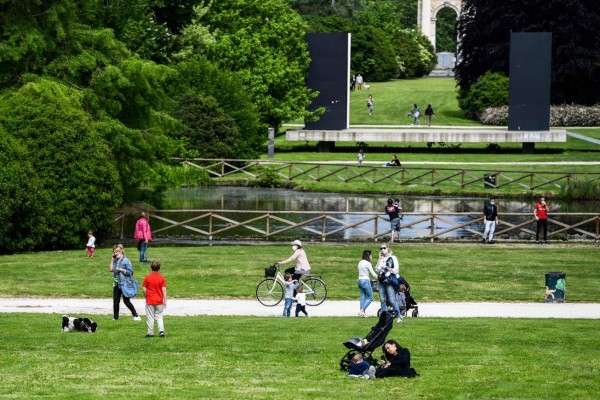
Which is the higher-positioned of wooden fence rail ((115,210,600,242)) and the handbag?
the handbag

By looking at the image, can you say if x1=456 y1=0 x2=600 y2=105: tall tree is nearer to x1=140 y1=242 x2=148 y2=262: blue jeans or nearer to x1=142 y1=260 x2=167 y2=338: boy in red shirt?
x1=140 y1=242 x2=148 y2=262: blue jeans

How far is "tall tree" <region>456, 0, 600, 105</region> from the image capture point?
8706 cm

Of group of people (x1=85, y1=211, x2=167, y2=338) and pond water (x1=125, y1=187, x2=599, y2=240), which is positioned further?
pond water (x1=125, y1=187, x2=599, y2=240)

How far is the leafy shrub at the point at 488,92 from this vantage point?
90062 mm

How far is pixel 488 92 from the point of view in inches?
3580

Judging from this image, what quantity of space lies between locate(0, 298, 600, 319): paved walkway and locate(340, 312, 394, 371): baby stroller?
663 centimetres

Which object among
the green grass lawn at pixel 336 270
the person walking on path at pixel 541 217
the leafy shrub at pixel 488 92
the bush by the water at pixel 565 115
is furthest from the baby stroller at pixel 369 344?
the leafy shrub at pixel 488 92

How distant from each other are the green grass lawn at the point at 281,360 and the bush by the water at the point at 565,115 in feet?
209

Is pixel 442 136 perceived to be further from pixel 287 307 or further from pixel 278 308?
pixel 287 307

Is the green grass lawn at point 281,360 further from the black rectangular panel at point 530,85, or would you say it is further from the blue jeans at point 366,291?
the black rectangular panel at point 530,85

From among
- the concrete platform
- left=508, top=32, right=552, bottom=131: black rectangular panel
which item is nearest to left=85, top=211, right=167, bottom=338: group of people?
the concrete platform

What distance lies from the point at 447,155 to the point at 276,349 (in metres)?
53.4

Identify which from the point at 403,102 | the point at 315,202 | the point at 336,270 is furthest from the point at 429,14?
the point at 336,270

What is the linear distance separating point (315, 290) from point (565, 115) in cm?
6274
